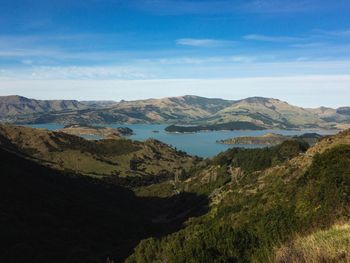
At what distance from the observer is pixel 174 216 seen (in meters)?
182

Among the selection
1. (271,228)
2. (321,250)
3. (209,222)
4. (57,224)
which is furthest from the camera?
(57,224)

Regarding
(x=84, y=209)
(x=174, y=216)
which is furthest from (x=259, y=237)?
(x=174, y=216)

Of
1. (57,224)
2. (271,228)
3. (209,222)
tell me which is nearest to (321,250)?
(271,228)

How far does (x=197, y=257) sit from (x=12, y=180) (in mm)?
123884

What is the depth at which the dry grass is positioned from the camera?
1030 cm

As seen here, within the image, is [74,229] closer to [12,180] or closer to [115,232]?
[115,232]

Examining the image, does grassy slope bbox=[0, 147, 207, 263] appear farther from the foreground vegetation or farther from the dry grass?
the dry grass

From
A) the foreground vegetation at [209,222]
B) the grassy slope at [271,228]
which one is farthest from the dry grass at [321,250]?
the grassy slope at [271,228]

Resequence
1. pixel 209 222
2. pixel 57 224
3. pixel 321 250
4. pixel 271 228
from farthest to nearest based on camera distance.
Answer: pixel 57 224 < pixel 209 222 < pixel 271 228 < pixel 321 250

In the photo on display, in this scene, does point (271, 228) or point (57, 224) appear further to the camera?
point (57, 224)

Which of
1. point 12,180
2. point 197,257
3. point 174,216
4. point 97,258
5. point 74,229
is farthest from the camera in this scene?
point 174,216

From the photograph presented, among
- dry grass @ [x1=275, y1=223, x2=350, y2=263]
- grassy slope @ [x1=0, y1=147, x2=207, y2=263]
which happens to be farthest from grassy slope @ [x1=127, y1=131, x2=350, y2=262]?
grassy slope @ [x1=0, y1=147, x2=207, y2=263]

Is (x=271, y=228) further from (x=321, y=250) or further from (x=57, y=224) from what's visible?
(x=57, y=224)

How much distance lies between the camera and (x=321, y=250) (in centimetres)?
1095
